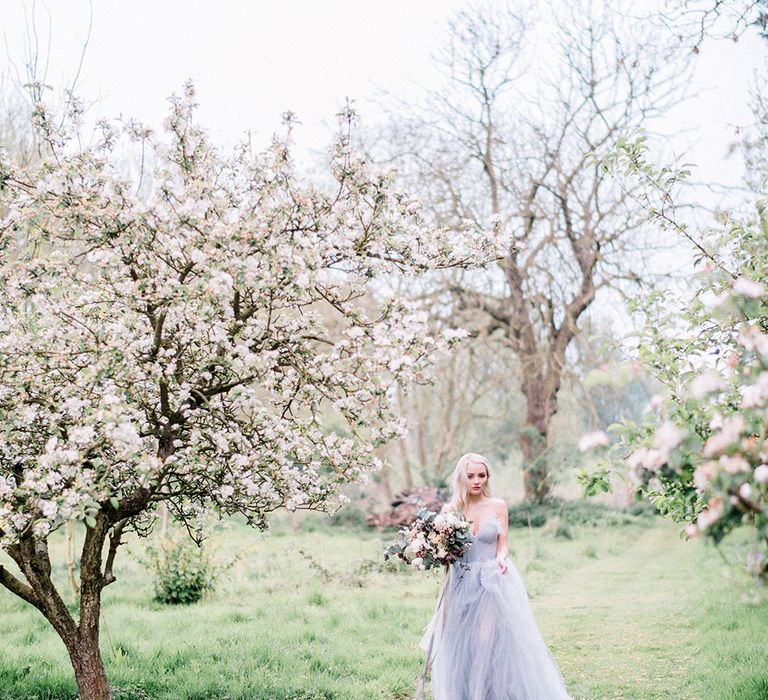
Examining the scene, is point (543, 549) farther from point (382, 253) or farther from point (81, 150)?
point (81, 150)

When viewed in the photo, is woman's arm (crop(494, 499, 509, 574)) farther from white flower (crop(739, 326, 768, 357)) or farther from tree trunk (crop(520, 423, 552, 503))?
tree trunk (crop(520, 423, 552, 503))

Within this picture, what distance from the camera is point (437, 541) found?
6504 millimetres

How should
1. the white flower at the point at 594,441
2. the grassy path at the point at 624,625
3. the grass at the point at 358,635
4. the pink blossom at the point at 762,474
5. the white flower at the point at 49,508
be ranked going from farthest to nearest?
the grassy path at the point at 624,625, the grass at the point at 358,635, the white flower at the point at 49,508, the white flower at the point at 594,441, the pink blossom at the point at 762,474

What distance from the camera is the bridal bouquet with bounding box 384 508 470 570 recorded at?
651 cm

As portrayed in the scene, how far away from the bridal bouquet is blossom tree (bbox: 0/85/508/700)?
1002mm

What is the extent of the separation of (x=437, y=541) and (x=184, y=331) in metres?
2.78

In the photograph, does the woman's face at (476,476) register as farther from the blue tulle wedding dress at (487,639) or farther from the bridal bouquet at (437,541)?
the bridal bouquet at (437,541)

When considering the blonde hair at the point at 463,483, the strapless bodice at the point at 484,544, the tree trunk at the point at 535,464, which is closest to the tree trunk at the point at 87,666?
the strapless bodice at the point at 484,544

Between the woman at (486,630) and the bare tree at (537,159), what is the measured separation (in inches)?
495

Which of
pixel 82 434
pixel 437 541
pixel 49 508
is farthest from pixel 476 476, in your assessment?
pixel 49 508

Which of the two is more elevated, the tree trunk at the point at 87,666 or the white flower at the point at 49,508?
the white flower at the point at 49,508

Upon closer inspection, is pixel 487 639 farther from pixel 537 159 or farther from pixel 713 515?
pixel 537 159

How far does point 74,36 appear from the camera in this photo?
28.6ft

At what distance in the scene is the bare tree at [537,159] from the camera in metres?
19.0
